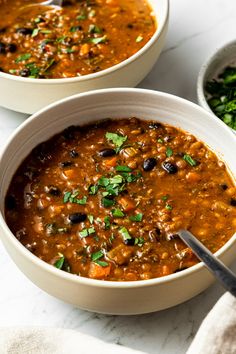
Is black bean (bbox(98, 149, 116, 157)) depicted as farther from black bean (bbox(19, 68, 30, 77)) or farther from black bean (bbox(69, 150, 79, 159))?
black bean (bbox(19, 68, 30, 77))

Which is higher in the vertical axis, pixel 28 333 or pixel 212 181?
pixel 212 181

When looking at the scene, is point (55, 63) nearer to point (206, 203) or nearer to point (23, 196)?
point (23, 196)

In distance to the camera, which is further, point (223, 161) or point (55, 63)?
point (55, 63)

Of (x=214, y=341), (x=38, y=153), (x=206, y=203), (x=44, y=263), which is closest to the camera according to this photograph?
(x=214, y=341)

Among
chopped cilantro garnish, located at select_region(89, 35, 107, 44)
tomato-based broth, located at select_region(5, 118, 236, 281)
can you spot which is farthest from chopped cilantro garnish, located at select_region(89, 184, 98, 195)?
chopped cilantro garnish, located at select_region(89, 35, 107, 44)

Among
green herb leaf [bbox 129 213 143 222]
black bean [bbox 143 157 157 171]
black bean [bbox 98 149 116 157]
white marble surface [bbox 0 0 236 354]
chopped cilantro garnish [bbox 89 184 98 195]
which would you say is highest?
black bean [bbox 143 157 157 171]

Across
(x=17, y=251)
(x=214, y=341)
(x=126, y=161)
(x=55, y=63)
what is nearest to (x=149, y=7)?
(x=55, y=63)
